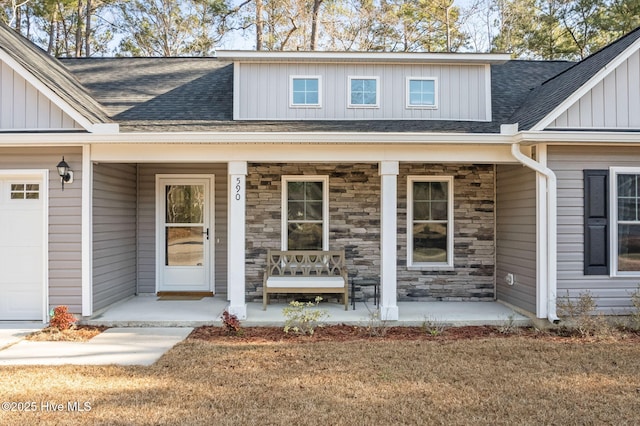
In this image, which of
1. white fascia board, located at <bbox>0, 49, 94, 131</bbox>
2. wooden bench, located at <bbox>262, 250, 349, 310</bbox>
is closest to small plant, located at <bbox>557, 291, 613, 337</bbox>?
wooden bench, located at <bbox>262, 250, 349, 310</bbox>

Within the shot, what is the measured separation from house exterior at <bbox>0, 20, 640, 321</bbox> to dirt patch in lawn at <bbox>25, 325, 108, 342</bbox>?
50 cm

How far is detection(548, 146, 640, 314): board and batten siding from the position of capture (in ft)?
21.9

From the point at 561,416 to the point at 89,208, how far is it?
250 inches

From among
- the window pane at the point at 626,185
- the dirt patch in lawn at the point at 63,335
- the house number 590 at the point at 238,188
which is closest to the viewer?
the dirt patch in lawn at the point at 63,335

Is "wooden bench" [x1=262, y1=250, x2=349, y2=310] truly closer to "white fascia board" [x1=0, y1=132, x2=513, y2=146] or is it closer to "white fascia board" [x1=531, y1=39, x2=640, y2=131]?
"white fascia board" [x1=0, y1=132, x2=513, y2=146]

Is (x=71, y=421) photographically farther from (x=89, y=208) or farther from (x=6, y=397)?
(x=89, y=208)

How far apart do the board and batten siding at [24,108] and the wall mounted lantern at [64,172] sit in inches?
22.4

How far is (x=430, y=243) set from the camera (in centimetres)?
845

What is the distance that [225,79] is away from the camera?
9438mm

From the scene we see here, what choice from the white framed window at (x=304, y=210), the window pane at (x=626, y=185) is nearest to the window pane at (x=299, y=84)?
the white framed window at (x=304, y=210)

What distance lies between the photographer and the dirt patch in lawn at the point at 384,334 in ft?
20.3

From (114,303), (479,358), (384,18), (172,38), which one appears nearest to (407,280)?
(479,358)

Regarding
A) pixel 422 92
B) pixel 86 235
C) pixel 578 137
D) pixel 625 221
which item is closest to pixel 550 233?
pixel 625 221

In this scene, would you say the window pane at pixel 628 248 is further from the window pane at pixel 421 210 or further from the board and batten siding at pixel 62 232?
the board and batten siding at pixel 62 232
